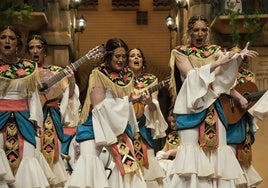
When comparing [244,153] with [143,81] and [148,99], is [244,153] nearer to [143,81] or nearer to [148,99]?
[148,99]

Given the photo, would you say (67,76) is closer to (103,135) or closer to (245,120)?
(103,135)

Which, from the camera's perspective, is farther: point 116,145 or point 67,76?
point 67,76

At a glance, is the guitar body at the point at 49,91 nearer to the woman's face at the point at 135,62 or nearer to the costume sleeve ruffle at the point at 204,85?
the woman's face at the point at 135,62

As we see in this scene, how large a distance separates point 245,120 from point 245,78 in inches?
18.9

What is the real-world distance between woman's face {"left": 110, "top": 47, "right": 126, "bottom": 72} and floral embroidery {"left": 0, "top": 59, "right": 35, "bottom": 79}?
725mm

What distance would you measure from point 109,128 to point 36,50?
5.56ft

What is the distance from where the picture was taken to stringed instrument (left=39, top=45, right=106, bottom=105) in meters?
6.98

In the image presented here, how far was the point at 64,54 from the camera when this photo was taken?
13.2 m

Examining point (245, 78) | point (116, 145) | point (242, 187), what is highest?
point (245, 78)

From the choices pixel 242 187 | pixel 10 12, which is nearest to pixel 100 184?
pixel 242 187

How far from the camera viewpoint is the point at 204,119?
6.36 metres

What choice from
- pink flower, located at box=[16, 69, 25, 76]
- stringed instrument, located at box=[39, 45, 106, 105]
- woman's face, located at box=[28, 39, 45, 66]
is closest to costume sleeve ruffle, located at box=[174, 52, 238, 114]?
stringed instrument, located at box=[39, 45, 106, 105]

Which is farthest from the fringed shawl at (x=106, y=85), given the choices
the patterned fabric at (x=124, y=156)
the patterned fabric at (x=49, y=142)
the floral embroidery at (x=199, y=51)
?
the patterned fabric at (x=49, y=142)

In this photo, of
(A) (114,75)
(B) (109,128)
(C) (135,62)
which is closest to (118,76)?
(A) (114,75)
